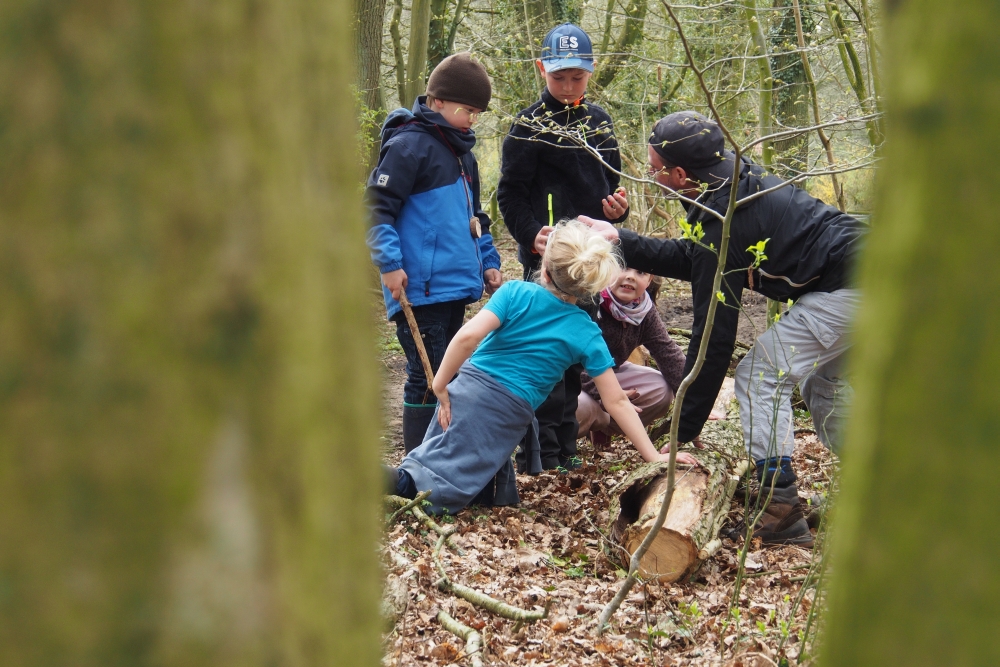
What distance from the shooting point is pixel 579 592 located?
354 cm

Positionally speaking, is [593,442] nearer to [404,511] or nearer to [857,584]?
[404,511]

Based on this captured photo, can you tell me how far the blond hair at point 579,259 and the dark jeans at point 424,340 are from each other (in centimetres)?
81

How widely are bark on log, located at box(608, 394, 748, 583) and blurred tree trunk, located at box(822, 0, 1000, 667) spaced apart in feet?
9.21

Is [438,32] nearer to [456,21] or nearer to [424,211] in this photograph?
[456,21]

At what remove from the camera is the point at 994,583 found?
621 mm

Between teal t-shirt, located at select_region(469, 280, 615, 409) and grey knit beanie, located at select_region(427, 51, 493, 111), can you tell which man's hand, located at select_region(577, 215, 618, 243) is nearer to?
teal t-shirt, located at select_region(469, 280, 615, 409)

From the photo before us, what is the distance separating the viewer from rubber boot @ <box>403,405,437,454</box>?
4.71 m

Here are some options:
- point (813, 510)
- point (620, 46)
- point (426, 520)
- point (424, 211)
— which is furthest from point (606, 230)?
point (620, 46)

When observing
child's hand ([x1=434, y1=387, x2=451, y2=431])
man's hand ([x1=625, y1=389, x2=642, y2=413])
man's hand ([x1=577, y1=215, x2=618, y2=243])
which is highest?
man's hand ([x1=577, y1=215, x2=618, y2=243])

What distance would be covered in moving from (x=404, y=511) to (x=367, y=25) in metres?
5.56

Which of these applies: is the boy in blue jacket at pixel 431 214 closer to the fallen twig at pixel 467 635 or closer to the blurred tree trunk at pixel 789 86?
the fallen twig at pixel 467 635

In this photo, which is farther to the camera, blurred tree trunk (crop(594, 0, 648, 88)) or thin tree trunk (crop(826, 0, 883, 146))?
blurred tree trunk (crop(594, 0, 648, 88))

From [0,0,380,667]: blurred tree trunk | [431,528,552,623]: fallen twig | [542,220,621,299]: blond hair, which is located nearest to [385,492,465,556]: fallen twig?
[431,528,552,623]: fallen twig

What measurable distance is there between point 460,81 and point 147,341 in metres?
4.34
